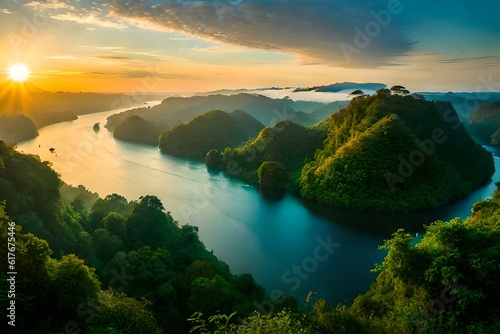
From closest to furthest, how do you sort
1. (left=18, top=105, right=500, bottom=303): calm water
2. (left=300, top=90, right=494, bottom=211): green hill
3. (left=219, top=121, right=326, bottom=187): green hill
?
(left=18, top=105, right=500, bottom=303): calm water
(left=300, top=90, right=494, bottom=211): green hill
(left=219, top=121, right=326, bottom=187): green hill

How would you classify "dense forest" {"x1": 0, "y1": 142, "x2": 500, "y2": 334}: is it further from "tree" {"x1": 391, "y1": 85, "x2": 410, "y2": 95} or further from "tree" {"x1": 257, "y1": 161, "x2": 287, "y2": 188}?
"tree" {"x1": 391, "y1": 85, "x2": 410, "y2": 95}

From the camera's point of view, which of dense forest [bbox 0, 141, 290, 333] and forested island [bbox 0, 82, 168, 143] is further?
forested island [bbox 0, 82, 168, 143]

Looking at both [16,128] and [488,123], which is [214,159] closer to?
[16,128]

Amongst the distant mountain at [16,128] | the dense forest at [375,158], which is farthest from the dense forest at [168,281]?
the distant mountain at [16,128]

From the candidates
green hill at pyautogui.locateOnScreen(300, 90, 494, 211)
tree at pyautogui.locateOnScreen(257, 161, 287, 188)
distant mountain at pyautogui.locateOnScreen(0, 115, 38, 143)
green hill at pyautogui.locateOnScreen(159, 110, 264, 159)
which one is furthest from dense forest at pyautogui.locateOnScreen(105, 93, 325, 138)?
tree at pyautogui.locateOnScreen(257, 161, 287, 188)

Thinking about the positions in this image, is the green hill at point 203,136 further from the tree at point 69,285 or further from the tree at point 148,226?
the tree at point 69,285

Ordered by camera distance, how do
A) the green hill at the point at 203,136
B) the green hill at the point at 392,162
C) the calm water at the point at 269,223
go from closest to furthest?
the calm water at the point at 269,223, the green hill at the point at 392,162, the green hill at the point at 203,136

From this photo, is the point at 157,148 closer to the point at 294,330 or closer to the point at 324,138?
the point at 324,138
